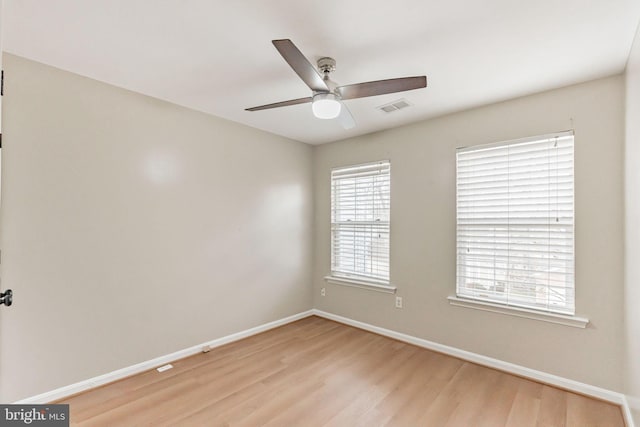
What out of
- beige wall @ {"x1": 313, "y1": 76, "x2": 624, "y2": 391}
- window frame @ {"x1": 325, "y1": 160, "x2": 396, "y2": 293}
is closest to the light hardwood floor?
beige wall @ {"x1": 313, "y1": 76, "x2": 624, "y2": 391}

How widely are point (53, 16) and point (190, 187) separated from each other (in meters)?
1.63

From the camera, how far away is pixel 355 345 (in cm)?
337

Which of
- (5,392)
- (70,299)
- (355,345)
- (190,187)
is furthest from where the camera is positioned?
(355,345)

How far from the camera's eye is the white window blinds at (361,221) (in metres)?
3.78

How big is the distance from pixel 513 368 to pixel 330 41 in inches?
121

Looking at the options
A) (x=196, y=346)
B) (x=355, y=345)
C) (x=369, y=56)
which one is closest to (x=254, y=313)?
(x=196, y=346)

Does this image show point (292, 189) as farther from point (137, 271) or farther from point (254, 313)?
point (137, 271)

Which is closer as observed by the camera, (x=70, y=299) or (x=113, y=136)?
(x=70, y=299)

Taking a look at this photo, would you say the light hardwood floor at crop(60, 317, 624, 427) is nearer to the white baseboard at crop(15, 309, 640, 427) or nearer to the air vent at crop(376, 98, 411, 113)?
the white baseboard at crop(15, 309, 640, 427)

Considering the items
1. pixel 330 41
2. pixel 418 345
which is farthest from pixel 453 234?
pixel 330 41

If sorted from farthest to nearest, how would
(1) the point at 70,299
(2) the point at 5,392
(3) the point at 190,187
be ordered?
(3) the point at 190,187 < (1) the point at 70,299 < (2) the point at 5,392

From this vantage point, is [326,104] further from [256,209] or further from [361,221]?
[361,221]

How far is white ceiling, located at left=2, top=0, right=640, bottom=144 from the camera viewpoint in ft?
5.55

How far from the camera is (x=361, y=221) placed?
4.02 metres
